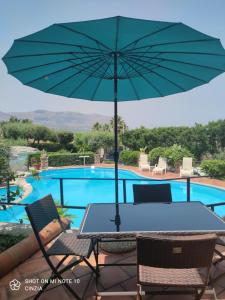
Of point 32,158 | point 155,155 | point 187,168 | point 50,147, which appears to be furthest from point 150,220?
point 50,147

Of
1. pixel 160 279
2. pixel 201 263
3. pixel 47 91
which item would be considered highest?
pixel 47 91

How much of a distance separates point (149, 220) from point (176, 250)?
0.68 metres

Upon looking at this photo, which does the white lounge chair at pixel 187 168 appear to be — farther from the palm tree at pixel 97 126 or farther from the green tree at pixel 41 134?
the palm tree at pixel 97 126

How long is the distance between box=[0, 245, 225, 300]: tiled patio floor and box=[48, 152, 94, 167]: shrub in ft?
50.9

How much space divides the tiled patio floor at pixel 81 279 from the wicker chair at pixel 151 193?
0.66 metres

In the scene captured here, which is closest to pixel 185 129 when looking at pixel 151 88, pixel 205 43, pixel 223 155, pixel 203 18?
pixel 223 155

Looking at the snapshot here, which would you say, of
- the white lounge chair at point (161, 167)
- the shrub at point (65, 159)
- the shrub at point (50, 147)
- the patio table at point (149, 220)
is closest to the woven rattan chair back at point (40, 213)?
the patio table at point (149, 220)

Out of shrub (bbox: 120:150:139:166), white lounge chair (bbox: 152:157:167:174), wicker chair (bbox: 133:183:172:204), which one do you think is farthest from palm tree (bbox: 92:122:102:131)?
wicker chair (bbox: 133:183:172:204)

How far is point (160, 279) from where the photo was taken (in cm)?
173

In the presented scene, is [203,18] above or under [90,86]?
above

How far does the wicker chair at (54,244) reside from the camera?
204cm

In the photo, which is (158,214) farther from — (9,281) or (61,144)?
(61,144)

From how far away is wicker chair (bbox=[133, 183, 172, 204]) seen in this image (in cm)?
294

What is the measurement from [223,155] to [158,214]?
45.9 feet
